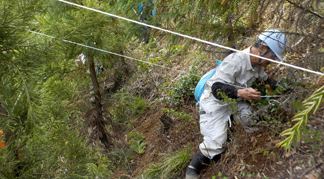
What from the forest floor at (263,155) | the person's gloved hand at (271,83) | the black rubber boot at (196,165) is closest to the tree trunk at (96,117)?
the forest floor at (263,155)

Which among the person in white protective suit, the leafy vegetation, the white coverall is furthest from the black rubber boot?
the leafy vegetation

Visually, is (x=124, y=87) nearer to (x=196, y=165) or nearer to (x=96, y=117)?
(x=96, y=117)

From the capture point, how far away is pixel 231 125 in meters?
3.67

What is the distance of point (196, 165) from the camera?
3.78 m

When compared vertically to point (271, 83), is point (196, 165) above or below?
below

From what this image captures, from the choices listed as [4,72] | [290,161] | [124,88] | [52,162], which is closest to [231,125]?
[290,161]

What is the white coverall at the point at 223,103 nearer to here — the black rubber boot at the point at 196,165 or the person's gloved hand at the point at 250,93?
the black rubber boot at the point at 196,165

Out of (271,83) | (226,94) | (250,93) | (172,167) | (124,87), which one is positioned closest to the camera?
(250,93)

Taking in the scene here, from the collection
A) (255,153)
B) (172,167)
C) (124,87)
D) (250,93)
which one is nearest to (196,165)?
(172,167)

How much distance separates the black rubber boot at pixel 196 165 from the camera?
372cm

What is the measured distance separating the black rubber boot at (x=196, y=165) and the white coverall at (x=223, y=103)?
0.34ft

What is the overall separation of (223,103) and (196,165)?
95 cm

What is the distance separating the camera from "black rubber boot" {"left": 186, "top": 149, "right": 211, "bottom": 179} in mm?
Answer: 3721

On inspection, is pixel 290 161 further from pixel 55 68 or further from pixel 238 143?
pixel 55 68
